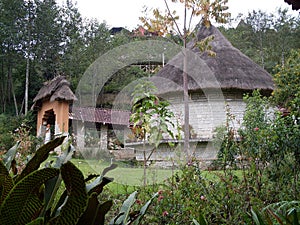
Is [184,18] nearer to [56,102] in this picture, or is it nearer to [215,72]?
[215,72]

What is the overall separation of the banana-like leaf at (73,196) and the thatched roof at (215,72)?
9716 mm

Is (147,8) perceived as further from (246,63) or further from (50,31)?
(50,31)

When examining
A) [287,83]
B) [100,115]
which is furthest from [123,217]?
[100,115]

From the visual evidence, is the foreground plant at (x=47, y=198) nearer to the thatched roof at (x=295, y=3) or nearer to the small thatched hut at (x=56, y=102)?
the thatched roof at (x=295, y=3)

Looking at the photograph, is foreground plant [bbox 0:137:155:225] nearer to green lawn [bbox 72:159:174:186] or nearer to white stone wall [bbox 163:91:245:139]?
green lawn [bbox 72:159:174:186]

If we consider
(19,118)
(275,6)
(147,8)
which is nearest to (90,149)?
(147,8)

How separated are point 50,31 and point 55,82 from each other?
8.15 meters

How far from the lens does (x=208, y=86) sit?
10094 mm

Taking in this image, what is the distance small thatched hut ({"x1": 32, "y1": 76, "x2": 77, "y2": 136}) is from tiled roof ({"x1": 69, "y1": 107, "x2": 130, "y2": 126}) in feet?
2.65

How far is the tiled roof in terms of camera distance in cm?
1198

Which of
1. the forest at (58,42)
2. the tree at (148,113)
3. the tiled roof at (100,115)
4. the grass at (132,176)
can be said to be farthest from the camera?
the forest at (58,42)

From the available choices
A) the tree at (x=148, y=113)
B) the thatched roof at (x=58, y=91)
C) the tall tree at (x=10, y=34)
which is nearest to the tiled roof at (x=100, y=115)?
the thatched roof at (x=58, y=91)

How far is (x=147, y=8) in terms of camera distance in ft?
27.3

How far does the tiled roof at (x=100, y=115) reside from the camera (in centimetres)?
1198
